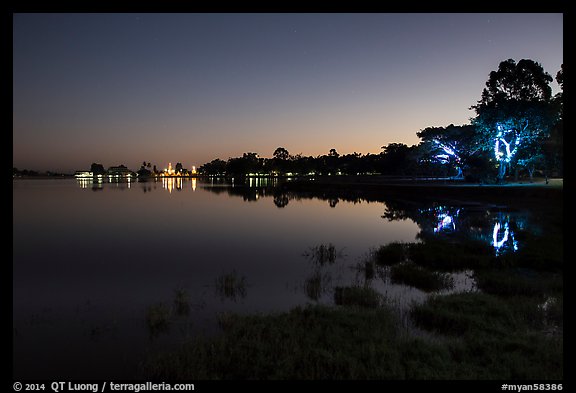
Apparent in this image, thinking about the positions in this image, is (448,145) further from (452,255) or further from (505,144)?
(452,255)

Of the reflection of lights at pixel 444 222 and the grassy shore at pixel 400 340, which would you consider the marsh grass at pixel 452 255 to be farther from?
the reflection of lights at pixel 444 222

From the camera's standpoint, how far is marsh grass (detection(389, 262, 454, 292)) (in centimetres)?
1376

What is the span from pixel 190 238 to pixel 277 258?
1086 centimetres

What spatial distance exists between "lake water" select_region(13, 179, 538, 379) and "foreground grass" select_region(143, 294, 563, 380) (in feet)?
5.06

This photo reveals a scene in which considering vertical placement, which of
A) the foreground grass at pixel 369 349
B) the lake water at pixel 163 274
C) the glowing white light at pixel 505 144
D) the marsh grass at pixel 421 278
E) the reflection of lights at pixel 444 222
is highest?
the glowing white light at pixel 505 144

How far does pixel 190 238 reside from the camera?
2872cm

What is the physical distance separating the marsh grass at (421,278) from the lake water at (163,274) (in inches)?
20.2

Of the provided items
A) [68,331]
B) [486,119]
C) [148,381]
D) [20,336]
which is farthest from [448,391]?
[486,119]

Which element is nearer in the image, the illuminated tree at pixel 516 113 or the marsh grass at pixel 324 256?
the marsh grass at pixel 324 256

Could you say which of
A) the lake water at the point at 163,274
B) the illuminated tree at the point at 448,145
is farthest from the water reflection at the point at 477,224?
the illuminated tree at the point at 448,145

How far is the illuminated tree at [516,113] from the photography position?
51.9 m

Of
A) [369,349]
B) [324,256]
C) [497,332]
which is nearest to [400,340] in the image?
[369,349]

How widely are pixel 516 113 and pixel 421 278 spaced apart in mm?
50307
